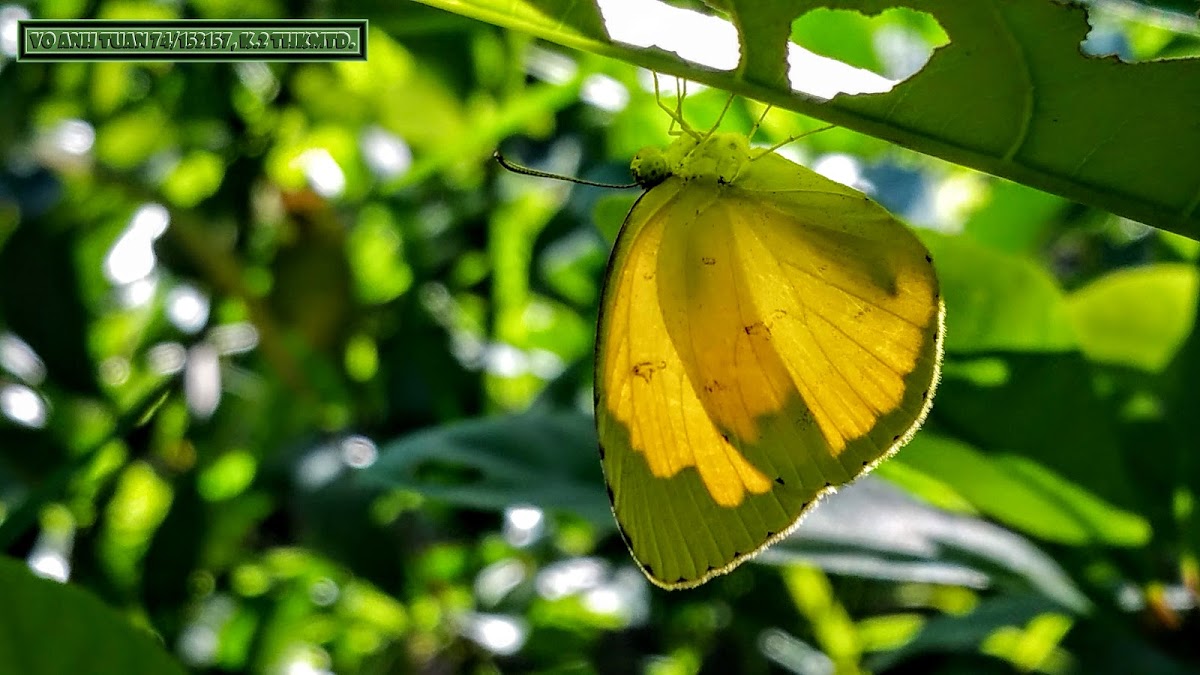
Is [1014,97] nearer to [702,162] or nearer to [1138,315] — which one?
[702,162]

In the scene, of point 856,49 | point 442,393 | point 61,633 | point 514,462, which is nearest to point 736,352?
point 514,462

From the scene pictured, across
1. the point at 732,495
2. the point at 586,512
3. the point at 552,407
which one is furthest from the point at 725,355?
the point at 552,407

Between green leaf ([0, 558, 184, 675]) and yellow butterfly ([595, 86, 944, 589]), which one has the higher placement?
yellow butterfly ([595, 86, 944, 589])

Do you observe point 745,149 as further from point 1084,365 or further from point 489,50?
point 489,50

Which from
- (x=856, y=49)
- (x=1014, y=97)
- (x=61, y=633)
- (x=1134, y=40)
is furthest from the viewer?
(x=1134, y=40)

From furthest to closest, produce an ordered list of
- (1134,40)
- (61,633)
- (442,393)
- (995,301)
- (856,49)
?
(442,393), (1134,40), (856,49), (995,301), (61,633)

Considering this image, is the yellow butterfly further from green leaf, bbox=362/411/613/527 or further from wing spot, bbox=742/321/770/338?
green leaf, bbox=362/411/613/527

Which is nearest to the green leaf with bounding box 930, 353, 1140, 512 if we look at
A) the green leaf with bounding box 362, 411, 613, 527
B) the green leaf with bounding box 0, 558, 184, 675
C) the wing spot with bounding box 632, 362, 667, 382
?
the wing spot with bounding box 632, 362, 667, 382
